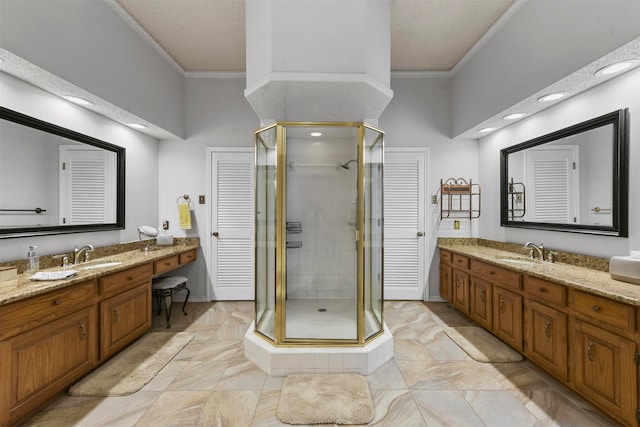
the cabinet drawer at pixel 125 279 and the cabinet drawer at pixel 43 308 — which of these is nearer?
the cabinet drawer at pixel 43 308

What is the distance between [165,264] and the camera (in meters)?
3.25

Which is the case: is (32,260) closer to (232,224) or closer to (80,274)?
(80,274)

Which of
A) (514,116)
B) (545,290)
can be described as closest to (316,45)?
(514,116)

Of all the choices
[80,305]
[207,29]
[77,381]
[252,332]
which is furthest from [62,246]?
[207,29]

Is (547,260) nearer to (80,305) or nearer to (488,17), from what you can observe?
(488,17)

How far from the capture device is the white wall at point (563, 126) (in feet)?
6.86

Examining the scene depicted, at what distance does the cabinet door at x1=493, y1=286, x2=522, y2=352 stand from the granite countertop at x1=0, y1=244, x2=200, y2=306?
3447 millimetres

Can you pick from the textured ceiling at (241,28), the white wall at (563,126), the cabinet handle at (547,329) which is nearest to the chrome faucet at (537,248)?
the white wall at (563,126)

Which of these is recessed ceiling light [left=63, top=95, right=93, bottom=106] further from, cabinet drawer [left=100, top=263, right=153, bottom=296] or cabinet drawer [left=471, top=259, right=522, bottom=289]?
cabinet drawer [left=471, top=259, right=522, bottom=289]

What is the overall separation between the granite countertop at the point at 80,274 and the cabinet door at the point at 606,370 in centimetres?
346

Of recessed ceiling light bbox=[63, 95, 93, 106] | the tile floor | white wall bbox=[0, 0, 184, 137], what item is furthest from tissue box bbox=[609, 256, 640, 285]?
recessed ceiling light bbox=[63, 95, 93, 106]

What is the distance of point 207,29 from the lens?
3064mm

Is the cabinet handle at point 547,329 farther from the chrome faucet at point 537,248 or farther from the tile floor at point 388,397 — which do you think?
the chrome faucet at point 537,248

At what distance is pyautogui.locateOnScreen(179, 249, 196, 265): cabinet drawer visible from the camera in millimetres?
3617
